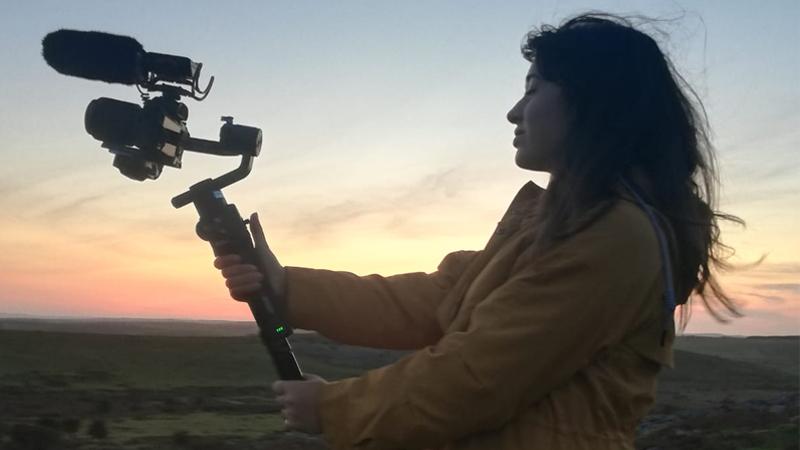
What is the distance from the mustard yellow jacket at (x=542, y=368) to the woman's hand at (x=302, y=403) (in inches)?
1.3

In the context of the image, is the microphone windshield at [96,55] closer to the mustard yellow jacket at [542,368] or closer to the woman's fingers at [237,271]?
the woman's fingers at [237,271]

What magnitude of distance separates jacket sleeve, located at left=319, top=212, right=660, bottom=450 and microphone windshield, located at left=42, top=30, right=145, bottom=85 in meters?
1.01

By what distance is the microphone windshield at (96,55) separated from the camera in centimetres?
236

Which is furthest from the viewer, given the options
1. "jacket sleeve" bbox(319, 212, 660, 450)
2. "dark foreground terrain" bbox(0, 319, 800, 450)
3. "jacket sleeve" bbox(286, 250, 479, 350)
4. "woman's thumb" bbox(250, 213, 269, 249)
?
"dark foreground terrain" bbox(0, 319, 800, 450)

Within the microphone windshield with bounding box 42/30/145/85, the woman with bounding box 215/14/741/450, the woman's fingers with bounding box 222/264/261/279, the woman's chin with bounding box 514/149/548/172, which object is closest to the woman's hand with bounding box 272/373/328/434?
the woman with bounding box 215/14/741/450

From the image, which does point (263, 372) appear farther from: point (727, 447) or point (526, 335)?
point (526, 335)

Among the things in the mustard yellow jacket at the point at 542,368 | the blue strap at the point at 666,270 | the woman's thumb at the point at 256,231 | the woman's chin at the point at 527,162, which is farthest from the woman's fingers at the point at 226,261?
the blue strap at the point at 666,270

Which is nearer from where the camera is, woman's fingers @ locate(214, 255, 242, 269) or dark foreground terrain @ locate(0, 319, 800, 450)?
woman's fingers @ locate(214, 255, 242, 269)

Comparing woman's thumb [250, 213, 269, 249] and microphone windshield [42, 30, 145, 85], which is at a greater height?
microphone windshield [42, 30, 145, 85]

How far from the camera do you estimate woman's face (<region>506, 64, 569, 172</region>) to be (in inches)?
87.9

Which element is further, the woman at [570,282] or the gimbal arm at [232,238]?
the gimbal arm at [232,238]

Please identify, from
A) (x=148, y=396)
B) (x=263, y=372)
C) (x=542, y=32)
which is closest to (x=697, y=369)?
(x=263, y=372)

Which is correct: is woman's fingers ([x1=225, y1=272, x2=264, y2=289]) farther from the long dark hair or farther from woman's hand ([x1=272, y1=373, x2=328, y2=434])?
the long dark hair

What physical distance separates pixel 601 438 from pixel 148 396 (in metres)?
33.5
